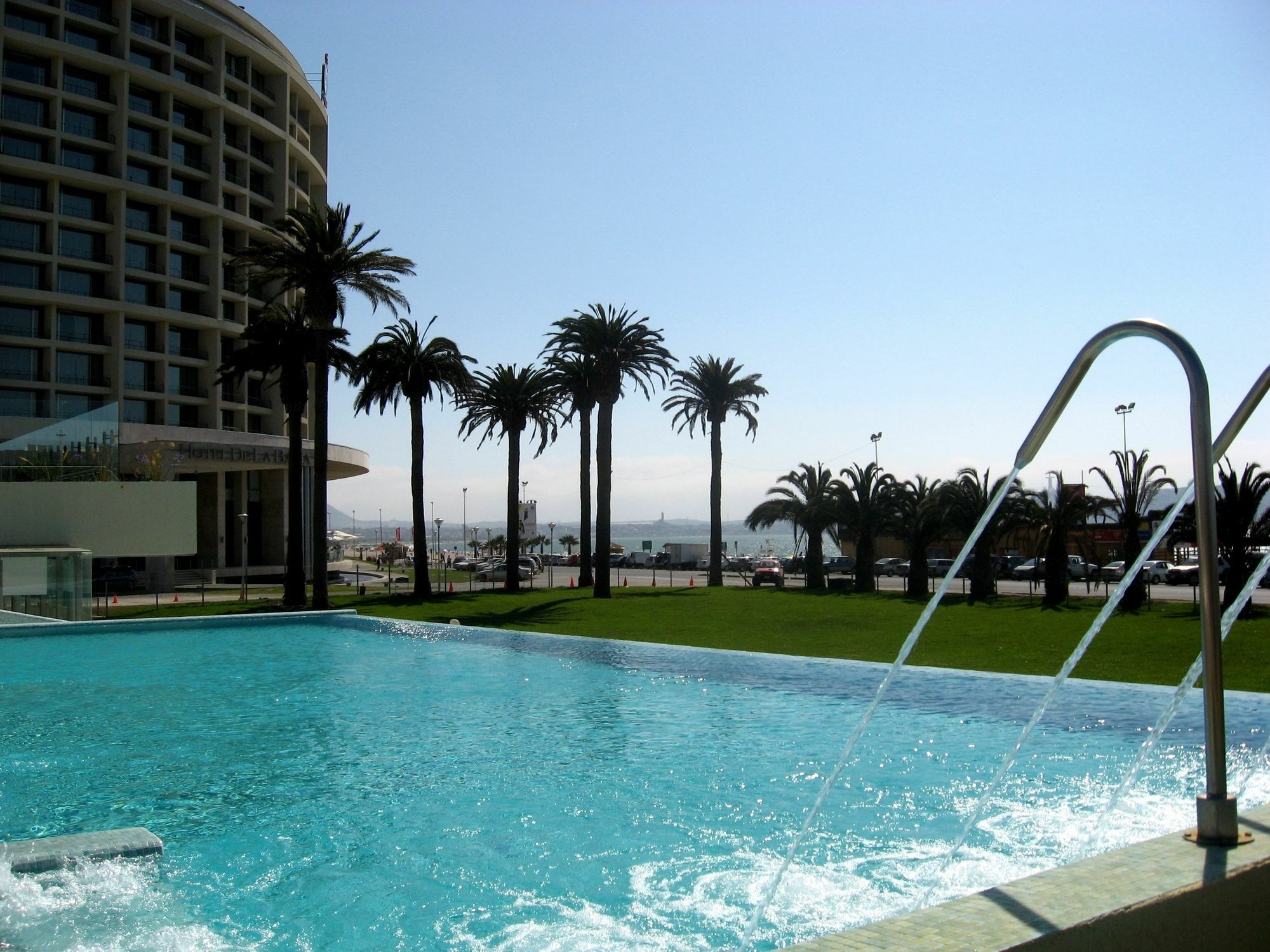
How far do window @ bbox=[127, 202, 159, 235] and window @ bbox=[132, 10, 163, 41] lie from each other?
9687 millimetres

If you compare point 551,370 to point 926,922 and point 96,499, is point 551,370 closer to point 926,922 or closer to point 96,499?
point 96,499

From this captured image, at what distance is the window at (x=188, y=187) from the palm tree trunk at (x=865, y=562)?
148ft

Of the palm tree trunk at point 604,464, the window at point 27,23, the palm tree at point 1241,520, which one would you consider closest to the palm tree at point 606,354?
the palm tree trunk at point 604,464

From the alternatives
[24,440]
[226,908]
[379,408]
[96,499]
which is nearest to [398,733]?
[226,908]

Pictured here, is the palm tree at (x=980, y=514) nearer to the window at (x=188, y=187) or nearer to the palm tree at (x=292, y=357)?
the palm tree at (x=292, y=357)

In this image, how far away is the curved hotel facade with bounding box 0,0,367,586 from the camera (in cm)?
5416

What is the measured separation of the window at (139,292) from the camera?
57531 millimetres

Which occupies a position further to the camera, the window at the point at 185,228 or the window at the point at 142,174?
the window at the point at 185,228

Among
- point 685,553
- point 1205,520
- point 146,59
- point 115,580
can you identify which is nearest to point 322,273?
point 115,580

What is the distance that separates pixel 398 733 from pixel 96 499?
1903cm

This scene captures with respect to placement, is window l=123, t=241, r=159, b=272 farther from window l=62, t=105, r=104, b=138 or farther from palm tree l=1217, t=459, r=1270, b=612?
palm tree l=1217, t=459, r=1270, b=612

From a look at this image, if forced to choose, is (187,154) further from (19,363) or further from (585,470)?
(585,470)

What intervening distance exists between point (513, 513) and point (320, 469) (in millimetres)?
10046

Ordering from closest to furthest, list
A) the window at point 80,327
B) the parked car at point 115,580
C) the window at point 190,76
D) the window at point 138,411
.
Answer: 1. the parked car at point 115,580
2. the window at point 80,327
3. the window at point 138,411
4. the window at point 190,76
